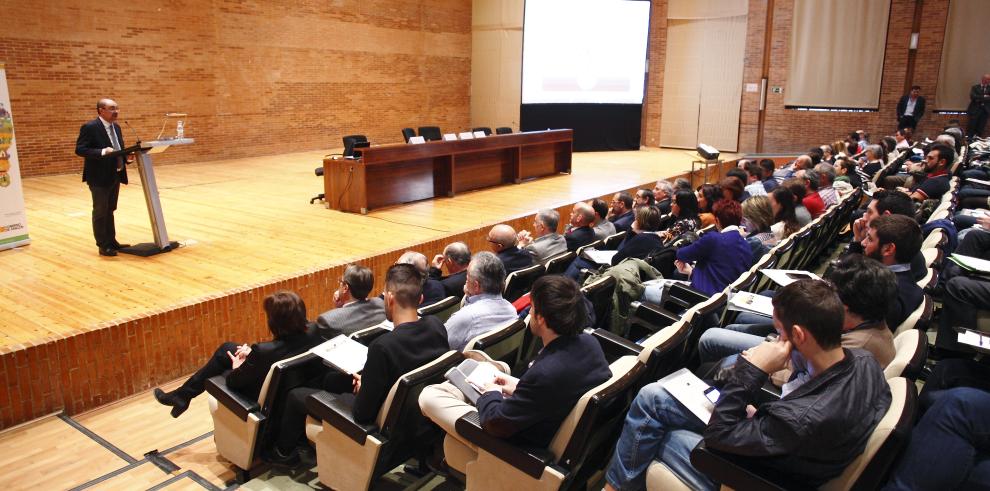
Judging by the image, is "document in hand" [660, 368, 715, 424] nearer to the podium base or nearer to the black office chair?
the podium base

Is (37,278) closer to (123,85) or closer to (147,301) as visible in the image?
(147,301)

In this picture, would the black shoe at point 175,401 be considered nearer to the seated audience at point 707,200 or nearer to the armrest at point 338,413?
the armrest at point 338,413

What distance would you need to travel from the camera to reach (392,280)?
9.39ft

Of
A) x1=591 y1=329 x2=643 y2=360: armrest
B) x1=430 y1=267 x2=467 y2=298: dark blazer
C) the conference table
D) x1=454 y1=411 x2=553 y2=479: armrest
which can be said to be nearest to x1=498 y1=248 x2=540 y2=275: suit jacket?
x1=430 y1=267 x2=467 y2=298: dark blazer

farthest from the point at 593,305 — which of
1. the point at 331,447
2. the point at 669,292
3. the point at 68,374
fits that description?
the point at 68,374

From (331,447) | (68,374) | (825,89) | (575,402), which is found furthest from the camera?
(825,89)

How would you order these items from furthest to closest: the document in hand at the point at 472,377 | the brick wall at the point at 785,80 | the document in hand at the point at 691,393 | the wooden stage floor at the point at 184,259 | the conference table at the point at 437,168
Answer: the brick wall at the point at 785,80 < the conference table at the point at 437,168 < the wooden stage floor at the point at 184,259 < the document in hand at the point at 472,377 < the document in hand at the point at 691,393

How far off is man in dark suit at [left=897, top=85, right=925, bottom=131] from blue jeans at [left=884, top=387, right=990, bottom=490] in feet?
43.6

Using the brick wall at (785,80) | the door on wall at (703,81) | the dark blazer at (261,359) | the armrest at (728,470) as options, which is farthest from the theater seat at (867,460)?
the door on wall at (703,81)

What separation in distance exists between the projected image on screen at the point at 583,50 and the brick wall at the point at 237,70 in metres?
2.53

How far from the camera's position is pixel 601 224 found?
5.74 m

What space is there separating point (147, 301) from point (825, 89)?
14012 mm

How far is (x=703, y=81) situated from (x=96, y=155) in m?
12.9

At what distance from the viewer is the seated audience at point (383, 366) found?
2.67 meters
